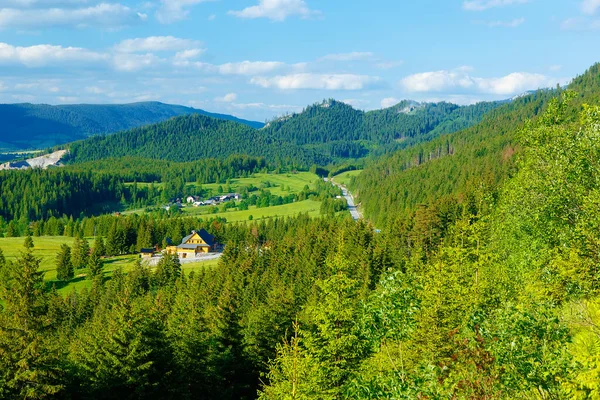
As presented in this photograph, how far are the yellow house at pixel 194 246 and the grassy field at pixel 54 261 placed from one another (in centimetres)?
1248

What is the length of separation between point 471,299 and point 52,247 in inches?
5767

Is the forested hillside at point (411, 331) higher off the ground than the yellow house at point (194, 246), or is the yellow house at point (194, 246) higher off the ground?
the forested hillside at point (411, 331)

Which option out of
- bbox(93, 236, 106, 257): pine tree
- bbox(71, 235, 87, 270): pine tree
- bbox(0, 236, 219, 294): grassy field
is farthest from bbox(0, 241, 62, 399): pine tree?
bbox(71, 235, 87, 270): pine tree

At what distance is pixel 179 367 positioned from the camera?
34.5 metres

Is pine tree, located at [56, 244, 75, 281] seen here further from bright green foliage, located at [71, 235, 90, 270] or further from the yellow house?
the yellow house

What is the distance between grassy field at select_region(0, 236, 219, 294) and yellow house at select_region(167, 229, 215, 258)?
12.5 metres

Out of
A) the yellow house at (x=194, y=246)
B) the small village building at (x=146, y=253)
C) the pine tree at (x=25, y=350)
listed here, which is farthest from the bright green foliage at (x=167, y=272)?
the pine tree at (x=25, y=350)

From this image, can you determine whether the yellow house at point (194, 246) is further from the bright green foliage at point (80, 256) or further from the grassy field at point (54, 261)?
the bright green foliage at point (80, 256)

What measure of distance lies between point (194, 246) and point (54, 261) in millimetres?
38583

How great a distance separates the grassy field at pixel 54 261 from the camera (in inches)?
4355

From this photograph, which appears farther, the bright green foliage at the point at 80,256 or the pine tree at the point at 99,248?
the bright green foliage at the point at 80,256

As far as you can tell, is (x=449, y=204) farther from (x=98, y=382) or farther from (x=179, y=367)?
(x=98, y=382)

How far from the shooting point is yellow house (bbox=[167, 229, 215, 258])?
13788 cm

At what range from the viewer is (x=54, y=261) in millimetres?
126750
